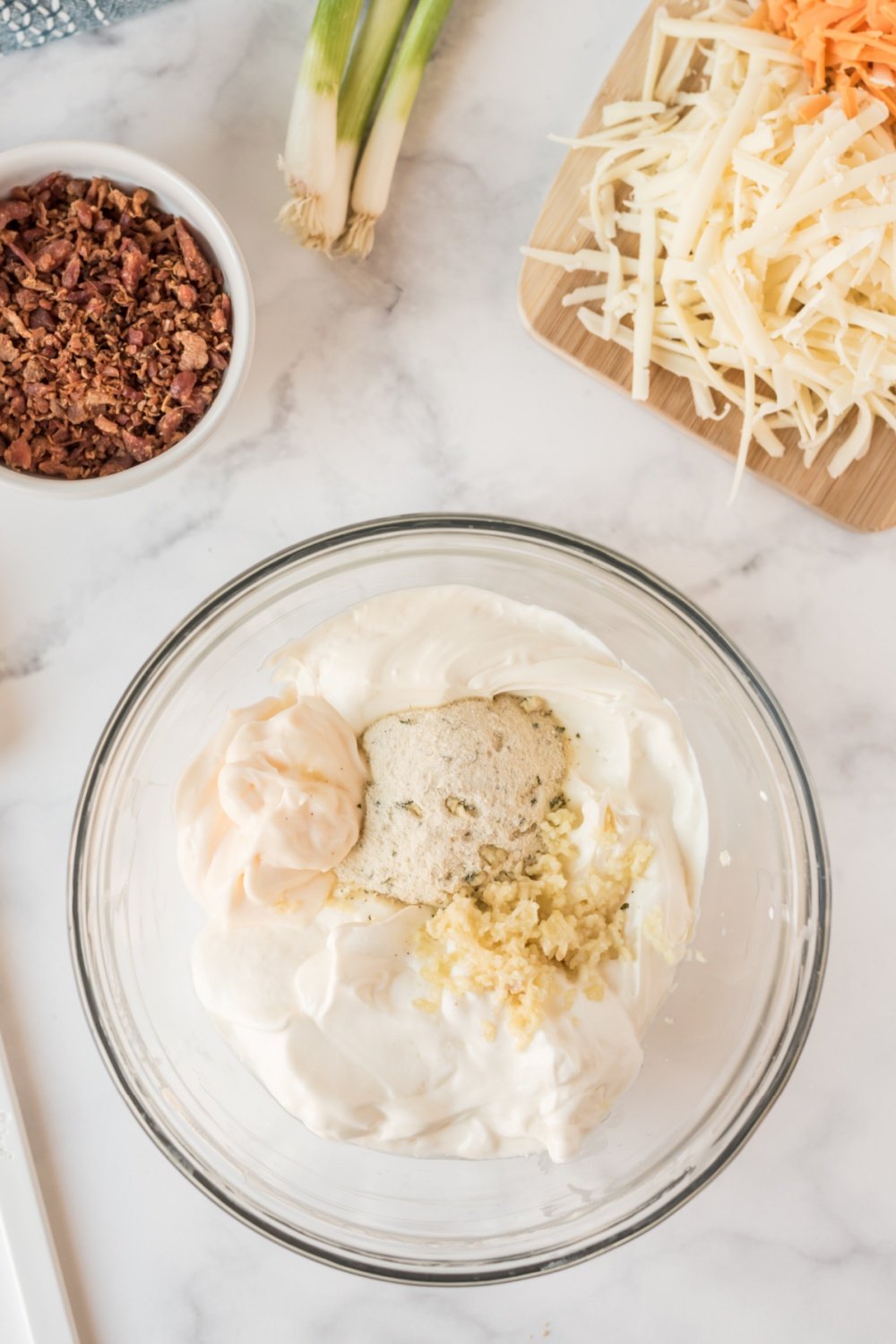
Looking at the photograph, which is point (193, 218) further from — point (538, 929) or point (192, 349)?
point (538, 929)

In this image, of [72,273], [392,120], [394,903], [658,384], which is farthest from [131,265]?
[394,903]

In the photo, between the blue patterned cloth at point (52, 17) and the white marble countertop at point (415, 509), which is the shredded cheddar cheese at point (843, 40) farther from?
the blue patterned cloth at point (52, 17)

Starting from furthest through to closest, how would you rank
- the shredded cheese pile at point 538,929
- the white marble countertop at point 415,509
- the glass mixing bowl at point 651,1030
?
the white marble countertop at point 415,509
the glass mixing bowl at point 651,1030
the shredded cheese pile at point 538,929

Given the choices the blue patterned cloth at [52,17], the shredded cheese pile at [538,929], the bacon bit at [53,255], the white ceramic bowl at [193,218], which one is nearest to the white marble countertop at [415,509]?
the blue patterned cloth at [52,17]

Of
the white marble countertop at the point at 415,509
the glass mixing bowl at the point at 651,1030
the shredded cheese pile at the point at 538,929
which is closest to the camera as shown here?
the shredded cheese pile at the point at 538,929

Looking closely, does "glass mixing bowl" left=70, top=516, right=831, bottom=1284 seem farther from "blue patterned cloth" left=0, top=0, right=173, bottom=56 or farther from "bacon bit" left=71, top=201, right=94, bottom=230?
"blue patterned cloth" left=0, top=0, right=173, bottom=56

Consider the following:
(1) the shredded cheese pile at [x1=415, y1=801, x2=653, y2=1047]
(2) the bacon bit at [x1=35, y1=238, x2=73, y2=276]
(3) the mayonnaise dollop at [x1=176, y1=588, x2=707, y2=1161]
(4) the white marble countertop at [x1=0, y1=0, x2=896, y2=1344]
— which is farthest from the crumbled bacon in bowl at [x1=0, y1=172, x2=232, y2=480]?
(1) the shredded cheese pile at [x1=415, y1=801, x2=653, y2=1047]
